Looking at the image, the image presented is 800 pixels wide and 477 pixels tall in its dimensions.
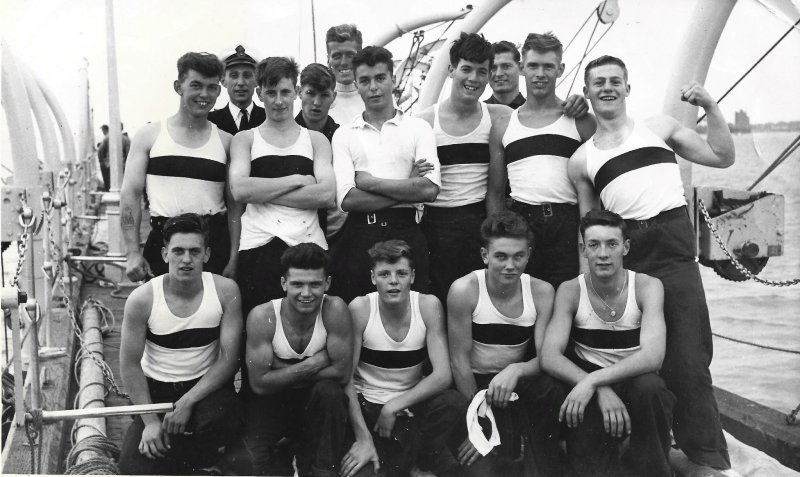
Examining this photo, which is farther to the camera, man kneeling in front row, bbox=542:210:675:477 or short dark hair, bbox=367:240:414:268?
short dark hair, bbox=367:240:414:268

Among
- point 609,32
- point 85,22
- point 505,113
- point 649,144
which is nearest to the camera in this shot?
point 649,144

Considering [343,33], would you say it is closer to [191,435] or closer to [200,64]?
[200,64]

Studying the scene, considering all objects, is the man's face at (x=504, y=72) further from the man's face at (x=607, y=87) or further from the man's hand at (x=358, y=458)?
the man's hand at (x=358, y=458)

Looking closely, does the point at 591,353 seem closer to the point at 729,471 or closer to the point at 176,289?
the point at 729,471

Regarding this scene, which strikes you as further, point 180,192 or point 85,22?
point 85,22

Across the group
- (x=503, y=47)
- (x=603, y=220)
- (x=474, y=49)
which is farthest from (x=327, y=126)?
(x=603, y=220)

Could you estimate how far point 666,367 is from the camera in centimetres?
400

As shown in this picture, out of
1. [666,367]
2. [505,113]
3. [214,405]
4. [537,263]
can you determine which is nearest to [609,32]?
[505,113]

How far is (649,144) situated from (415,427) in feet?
5.97

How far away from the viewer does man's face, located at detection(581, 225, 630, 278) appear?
3.82 metres

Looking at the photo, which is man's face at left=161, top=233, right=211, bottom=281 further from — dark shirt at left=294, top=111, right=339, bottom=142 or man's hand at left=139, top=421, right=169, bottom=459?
dark shirt at left=294, top=111, right=339, bottom=142

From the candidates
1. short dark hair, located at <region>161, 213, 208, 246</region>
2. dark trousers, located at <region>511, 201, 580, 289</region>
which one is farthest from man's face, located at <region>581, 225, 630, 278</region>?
short dark hair, located at <region>161, 213, 208, 246</region>

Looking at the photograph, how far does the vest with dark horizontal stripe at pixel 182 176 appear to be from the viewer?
13.7ft

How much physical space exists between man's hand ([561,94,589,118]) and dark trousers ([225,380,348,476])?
1.85 metres
